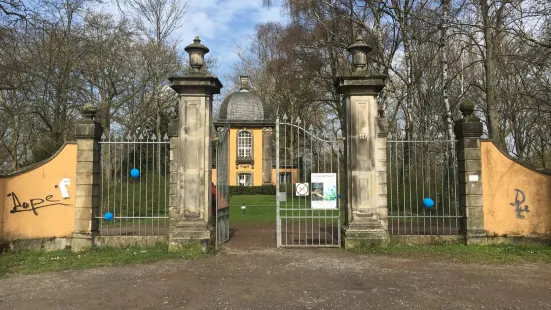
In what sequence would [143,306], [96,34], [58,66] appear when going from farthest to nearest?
[96,34]
[58,66]
[143,306]

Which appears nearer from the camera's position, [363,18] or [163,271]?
[163,271]

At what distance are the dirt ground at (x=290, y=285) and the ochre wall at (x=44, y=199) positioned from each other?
225 cm

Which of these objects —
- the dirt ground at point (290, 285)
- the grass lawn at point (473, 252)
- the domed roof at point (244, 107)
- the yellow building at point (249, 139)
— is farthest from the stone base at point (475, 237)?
the domed roof at point (244, 107)

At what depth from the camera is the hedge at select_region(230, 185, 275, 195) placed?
122 feet

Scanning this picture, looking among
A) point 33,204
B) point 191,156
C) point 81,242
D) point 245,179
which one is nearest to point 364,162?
point 191,156

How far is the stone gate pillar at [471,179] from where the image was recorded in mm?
9148

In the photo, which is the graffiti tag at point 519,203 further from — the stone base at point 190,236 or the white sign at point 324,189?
the stone base at point 190,236

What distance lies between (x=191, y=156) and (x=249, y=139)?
1282 inches

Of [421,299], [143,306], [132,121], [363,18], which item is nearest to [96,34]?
[132,121]

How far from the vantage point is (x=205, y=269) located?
7.42 m

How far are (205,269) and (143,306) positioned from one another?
6.63 feet

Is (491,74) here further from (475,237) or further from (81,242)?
(81,242)

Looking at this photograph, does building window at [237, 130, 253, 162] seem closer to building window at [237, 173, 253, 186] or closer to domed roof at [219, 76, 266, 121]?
domed roof at [219, 76, 266, 121]

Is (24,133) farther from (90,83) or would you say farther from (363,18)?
(363,18)
